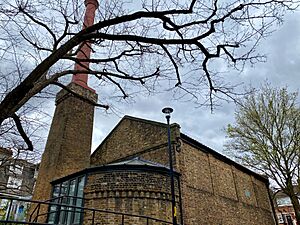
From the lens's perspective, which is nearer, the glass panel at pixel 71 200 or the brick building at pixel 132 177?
the brick building at pixel 132 177

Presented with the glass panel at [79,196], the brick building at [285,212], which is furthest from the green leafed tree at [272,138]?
the brick building at [285,212]

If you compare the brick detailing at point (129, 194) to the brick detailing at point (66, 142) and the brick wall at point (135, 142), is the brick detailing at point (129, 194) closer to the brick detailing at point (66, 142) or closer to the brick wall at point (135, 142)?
the brick wall at point (135, 142)

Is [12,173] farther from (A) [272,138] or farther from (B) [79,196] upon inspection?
(A) [272,138]

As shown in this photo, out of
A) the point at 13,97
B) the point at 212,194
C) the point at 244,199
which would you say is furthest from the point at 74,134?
the point at 244,199

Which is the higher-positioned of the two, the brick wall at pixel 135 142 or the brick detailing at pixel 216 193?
the brick wall at pixel 135 142

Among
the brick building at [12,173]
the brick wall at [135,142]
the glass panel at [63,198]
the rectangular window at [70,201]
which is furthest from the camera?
the brick wall at [135,142]

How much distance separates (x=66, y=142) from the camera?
13812mm

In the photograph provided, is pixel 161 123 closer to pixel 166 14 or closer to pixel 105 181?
pixel 105 181

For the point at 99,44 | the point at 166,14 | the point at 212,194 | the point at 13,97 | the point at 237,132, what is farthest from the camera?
the point at 237,132

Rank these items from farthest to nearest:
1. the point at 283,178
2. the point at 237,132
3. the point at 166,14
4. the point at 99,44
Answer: the point at 237,132, the point at 283,178, the point at 99,44, the point at 166,14

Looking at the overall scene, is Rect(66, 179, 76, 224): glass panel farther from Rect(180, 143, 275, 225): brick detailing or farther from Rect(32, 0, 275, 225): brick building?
Rect(180, 143, 275, 225): brick detailing

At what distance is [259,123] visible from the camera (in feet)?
55.9

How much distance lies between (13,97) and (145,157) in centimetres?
1010

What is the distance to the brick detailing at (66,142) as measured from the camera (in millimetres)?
13328
